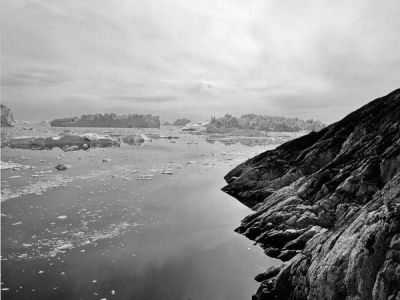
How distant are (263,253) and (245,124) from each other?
118128 millimetres

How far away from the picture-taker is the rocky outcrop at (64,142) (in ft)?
170

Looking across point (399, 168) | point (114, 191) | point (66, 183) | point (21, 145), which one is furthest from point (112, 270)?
point (21, 145)

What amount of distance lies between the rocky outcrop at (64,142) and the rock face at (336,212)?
36946mm

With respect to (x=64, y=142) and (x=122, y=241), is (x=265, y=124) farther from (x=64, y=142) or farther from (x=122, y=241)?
(x=122, y=241)

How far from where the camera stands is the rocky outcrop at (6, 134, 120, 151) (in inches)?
2035

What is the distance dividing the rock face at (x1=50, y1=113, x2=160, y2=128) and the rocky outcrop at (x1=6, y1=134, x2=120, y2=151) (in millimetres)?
79781

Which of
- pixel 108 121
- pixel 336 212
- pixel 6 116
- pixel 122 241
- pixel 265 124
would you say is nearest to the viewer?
pixel 336 212

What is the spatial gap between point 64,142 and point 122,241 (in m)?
43.9

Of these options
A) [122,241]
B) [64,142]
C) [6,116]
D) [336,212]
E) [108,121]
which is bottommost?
[122,241]

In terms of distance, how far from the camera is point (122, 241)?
612 inches

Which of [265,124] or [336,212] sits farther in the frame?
[265,124]

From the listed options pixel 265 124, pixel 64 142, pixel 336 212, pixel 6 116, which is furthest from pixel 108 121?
pixel 336 212

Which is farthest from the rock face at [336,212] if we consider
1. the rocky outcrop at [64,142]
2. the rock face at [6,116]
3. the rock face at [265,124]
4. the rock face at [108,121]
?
the rock face at [108,121]

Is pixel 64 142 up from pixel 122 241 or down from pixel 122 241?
up
